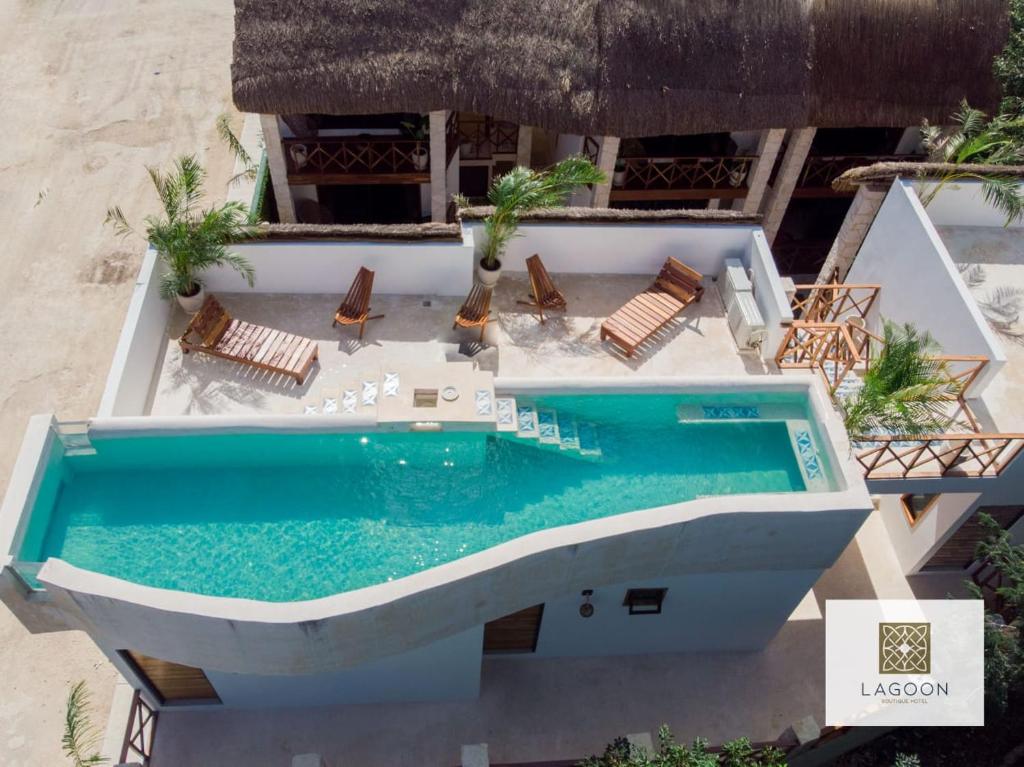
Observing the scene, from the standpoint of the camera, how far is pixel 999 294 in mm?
14781

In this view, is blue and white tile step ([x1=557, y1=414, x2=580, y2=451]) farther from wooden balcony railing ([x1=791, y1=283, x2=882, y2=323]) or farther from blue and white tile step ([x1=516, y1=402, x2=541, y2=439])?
wooden balcony railing ([x1=791, y1=283, x2=882, y2=323])

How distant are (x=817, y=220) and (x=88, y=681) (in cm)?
1954

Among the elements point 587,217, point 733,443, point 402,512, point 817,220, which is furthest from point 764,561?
point 817,220

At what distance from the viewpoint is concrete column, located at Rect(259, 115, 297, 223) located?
55.3 ft

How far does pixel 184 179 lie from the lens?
13.8 meters

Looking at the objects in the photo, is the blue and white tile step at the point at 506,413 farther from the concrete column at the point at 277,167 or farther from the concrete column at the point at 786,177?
the concrete column at the point at 786,177

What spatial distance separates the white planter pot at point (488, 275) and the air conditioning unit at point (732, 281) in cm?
418

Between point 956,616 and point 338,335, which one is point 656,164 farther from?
point 956,616

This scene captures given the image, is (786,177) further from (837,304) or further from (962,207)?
(962,207)

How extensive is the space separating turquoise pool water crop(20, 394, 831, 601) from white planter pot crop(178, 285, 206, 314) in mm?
3583

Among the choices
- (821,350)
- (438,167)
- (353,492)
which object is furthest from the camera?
(438,167)

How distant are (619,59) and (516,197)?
4739 millimetres

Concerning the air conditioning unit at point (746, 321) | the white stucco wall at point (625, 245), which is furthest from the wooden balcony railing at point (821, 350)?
the white stucco wall at point (625, 245)

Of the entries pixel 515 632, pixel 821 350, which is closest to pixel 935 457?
pixel 821 350
